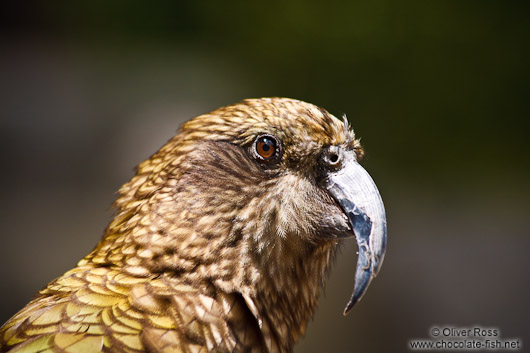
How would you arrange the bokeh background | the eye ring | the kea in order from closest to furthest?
1. the kea
2. the eye ring
3. the bokeh background

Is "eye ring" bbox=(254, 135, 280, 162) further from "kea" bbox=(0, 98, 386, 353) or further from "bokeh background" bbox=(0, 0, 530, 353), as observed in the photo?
"bokeh background" bbox=(0, 0, 530, 353)

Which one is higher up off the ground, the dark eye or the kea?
the dark eye

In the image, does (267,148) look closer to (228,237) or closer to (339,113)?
(228,237)

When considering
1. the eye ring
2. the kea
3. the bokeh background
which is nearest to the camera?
the kea

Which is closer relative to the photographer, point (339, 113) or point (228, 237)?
point (228, 237)

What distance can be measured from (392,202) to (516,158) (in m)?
1.22

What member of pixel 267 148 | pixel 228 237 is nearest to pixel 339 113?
pixel 267 148

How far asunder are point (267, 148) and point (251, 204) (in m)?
0.18

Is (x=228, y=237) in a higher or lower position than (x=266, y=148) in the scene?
lower

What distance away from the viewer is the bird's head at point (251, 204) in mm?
1667

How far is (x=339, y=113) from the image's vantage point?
5.35m

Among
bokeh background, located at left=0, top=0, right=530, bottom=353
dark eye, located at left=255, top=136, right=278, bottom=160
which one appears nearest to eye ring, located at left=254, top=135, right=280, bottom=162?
dark eye, located at left=255, top=136, right=278, bottom=160

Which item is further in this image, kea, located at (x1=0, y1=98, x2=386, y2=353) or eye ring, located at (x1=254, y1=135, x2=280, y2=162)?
eye ring, located at (x1=254, y1=135, x2=280, y2=162)

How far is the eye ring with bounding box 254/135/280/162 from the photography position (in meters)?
1.75
